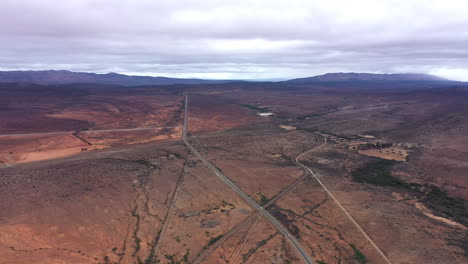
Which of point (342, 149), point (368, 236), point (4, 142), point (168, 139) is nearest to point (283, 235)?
point (368, 236)

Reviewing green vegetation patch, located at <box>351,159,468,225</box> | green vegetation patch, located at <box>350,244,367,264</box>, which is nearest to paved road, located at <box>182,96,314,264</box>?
green vegetation patch, located at <box>350,244,367,264</box>

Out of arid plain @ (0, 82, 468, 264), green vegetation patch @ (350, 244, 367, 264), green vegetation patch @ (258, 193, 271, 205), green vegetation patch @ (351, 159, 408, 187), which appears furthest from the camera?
green vegetation patch @ (351, 159, 408, 187)

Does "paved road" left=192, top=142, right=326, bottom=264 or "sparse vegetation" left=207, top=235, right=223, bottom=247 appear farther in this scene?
"sparse vegetation" left=207, top=235, right=223, bottom=247

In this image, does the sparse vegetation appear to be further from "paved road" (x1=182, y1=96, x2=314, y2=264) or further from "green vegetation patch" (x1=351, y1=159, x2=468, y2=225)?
"green vegetation patch" (x1=351, y1=159, x2=468, y2=225)

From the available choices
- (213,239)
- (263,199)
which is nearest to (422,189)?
(263,199)

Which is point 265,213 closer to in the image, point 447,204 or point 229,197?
point 229,197

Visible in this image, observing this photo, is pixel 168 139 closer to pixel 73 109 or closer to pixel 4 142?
pixel 4 142

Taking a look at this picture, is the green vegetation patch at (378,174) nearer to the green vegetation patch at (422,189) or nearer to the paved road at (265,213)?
the green vegetation patch at (422,189)

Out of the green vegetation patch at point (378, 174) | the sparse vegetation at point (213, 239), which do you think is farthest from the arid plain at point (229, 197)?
the green vegetation patch at point (378, 174)
